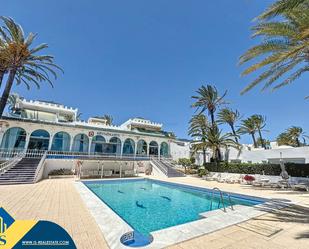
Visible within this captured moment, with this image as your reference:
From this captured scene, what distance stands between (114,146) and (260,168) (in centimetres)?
2227

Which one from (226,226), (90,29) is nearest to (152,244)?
(226,226)

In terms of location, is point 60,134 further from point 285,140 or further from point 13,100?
point 285,140

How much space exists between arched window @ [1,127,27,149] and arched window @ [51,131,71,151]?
3.81m

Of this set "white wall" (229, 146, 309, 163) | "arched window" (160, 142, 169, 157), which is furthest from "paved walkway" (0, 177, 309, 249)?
"arched window" (160, 142, 169, 157)

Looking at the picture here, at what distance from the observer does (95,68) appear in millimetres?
23375

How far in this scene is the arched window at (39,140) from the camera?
2294 cm

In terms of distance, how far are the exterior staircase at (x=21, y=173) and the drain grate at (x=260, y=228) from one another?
16.3m

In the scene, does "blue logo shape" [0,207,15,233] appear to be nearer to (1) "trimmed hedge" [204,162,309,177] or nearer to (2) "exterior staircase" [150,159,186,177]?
(1) "trimmed hedge" [204,162,309,177]

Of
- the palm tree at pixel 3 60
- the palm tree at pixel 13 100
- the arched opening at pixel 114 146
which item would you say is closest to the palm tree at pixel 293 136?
the arched opening at pixel 114 146

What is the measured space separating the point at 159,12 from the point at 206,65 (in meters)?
10.6

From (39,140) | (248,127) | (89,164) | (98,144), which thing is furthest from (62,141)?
(248,127)

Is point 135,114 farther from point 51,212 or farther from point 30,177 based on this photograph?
point 51,212

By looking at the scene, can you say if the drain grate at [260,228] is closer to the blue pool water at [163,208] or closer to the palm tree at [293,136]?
the blue pool water at [163,208]

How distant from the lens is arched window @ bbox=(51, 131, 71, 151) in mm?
24938
